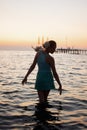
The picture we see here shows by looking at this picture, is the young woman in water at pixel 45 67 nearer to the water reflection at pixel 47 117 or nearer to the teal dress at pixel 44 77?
the teal dress at pixel 44 77

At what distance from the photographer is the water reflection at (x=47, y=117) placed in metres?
6.35

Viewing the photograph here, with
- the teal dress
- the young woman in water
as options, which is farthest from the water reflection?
the teal dress

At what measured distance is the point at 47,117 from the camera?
722 cm

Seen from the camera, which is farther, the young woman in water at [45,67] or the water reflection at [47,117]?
the young woman in water at [45,67]

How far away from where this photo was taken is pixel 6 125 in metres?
6.39

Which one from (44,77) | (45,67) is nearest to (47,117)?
(44,77)

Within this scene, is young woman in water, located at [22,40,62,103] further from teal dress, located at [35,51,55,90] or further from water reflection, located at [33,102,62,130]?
water reflection, located at [33,102,62,130]

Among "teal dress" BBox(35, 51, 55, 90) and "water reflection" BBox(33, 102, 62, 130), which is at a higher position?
"teal dress" BBox(35, 51, 55, 90)

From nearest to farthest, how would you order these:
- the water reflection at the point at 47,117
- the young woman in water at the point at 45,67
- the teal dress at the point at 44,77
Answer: the water reflection at the point at 47,117 < the young woman in water at the point at 45,67 < the teal dress at the point at 44,77

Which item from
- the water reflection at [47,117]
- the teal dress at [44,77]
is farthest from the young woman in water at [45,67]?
the water reflection at [47,117]

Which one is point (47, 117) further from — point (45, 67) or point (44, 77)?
point (45, 67)

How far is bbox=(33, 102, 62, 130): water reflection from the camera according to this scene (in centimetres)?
635

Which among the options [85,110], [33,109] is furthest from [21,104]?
[85,110]

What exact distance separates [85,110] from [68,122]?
1641 mm
